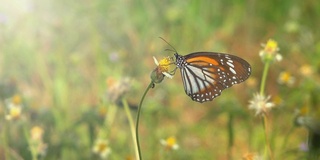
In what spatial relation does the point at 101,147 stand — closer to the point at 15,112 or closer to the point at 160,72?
the point at 15,112

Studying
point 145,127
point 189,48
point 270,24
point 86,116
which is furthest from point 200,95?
point 270,24

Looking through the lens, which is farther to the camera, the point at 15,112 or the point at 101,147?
the point at 101,147

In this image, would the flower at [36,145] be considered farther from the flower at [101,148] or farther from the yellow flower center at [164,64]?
the yellow flower center at [164,64]

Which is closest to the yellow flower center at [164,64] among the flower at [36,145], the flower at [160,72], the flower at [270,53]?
the flower at [160,72]

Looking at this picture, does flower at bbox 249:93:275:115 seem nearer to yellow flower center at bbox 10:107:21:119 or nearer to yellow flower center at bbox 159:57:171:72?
yellow flower center at bbox 159:57:171:72

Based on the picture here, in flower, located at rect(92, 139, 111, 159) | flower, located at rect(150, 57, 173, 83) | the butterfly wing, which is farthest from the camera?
flower, located at rect(92, 139, 111, 159)

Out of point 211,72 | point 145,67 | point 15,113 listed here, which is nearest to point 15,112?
point 15,113

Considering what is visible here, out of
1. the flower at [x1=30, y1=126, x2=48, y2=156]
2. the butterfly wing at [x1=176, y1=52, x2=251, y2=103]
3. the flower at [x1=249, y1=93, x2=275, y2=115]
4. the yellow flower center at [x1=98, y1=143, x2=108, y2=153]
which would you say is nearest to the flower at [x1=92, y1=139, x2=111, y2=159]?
the yellow flower center at [x1=98, y1=143, x2=108, y2=153]

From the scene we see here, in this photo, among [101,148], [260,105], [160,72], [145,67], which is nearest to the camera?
[160,72]
